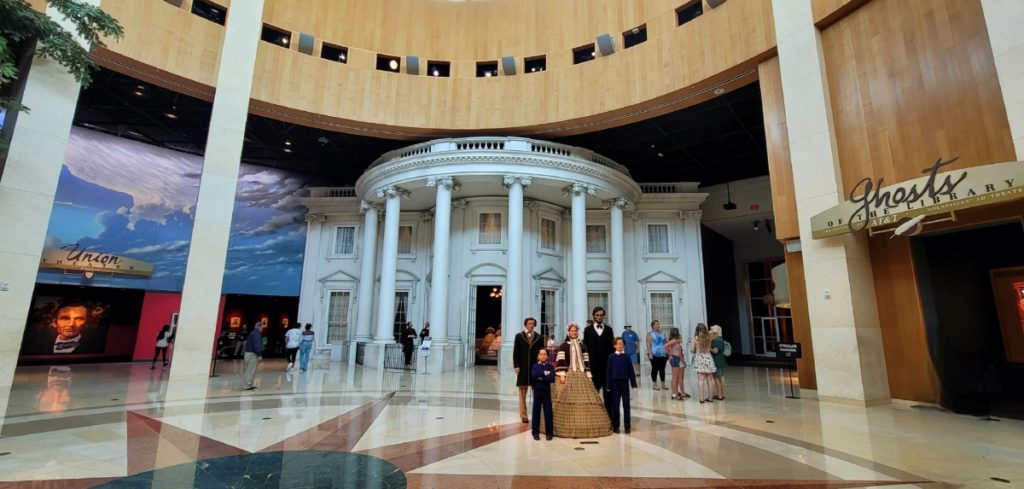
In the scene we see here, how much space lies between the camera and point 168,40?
1223cm

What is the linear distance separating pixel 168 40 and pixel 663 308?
1888 centimetres

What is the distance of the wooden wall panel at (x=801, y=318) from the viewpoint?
380 inches

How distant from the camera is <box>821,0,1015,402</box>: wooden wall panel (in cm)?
740

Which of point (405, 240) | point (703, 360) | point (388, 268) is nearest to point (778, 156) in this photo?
point (703, 360)

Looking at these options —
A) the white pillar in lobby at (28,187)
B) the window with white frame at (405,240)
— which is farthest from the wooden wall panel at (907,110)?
the white pillar in lobby at (28,187)

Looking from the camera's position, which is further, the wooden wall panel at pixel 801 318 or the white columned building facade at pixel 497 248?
the white columned building facade at pixel 497 248

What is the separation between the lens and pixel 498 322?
21359mm

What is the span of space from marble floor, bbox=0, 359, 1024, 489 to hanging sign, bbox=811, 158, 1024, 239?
3.23 meters

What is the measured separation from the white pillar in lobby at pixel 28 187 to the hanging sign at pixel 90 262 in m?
7.73

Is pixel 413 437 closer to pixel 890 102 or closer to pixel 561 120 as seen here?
pixel 890 102

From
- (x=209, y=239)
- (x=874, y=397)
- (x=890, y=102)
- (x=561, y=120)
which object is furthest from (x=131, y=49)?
(x=874, y=397)

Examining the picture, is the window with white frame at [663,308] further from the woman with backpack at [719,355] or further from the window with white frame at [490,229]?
the woman with backpack at [719,355]

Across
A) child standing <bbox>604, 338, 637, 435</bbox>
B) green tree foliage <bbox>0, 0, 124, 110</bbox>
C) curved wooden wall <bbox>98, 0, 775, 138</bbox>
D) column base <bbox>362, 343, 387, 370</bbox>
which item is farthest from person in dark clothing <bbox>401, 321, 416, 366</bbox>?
child standing <bbox>604, 338, 637, 435</bbox>

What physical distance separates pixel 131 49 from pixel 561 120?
12.2 meters
